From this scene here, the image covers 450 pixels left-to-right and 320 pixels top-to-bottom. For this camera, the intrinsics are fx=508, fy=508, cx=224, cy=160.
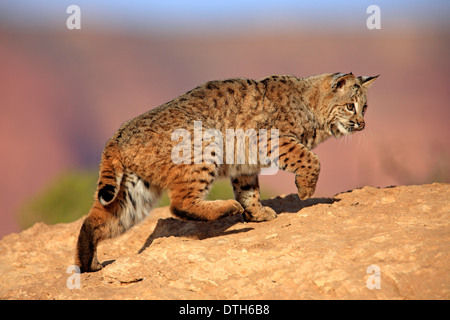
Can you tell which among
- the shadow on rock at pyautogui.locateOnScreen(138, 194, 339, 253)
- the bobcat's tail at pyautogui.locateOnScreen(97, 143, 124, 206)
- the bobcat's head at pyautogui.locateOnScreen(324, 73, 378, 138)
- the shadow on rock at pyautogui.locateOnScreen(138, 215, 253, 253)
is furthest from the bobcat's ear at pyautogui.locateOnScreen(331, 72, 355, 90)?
the bobcat's tail at pyautogui.locateOnScreen(97, 143, 124, 206)

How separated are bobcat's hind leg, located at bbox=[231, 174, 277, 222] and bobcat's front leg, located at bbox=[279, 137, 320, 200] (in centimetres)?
59

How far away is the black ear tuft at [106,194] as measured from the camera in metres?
5.25

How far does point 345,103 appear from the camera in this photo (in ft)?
22.6

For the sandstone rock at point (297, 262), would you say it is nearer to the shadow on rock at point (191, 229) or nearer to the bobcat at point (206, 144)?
the shadow on rock at point (191, 229)

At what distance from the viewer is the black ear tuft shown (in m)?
5.25

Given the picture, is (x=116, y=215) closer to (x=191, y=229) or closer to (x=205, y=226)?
(x=191, y=229)

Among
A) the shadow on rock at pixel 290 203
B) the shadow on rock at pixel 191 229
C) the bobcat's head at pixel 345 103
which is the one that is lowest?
the shadow on rock at pixel 191 229

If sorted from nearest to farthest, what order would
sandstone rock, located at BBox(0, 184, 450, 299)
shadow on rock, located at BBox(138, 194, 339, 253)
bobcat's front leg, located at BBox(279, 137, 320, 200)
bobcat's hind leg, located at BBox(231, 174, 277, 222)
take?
1. sandstone rock, located at BBox(0, 184, 450, 299)
2. bobcat's front leg, located at BBox(279, 137, 320, 200)
3. shadow on rock, located at BBox(138, 194, 339, 253)
4. bobcat's hind leg, located at BBox(231, 174, 277, 222)

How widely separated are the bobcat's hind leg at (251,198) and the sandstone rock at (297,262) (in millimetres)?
314

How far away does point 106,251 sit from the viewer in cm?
675

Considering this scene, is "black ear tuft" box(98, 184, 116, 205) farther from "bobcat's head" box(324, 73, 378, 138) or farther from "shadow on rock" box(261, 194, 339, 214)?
"bobcat's head" box(324, 73, 378, 138)

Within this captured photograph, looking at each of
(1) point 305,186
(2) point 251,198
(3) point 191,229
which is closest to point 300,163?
(1) point 305,186

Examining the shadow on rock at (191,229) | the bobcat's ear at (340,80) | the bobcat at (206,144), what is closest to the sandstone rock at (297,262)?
the shadow on rock at (191,229)

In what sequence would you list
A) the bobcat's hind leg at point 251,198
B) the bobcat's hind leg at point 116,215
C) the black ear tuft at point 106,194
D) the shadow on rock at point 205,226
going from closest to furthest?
1. the black ear tuft at point 106,194
2. the bobcat's hind leg at point 116,215
3. the shadow on rock at point 205,226
4. the bobcat's hind leg at point 251,198
